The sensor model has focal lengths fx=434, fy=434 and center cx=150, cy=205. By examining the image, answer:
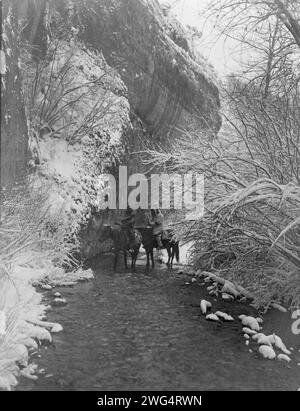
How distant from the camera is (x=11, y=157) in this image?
10539mm

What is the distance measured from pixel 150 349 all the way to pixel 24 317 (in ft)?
7.25

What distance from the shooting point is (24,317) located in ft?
23.6

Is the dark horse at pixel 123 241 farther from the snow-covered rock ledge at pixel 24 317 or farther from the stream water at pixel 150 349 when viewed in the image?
the stream water at pixel 150 349

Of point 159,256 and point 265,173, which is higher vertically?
point 265,173

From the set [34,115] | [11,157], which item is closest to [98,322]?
[11,157]

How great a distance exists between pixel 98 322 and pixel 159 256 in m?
7.73

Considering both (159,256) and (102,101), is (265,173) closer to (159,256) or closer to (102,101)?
(159,256)

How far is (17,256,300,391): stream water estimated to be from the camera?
5531mm

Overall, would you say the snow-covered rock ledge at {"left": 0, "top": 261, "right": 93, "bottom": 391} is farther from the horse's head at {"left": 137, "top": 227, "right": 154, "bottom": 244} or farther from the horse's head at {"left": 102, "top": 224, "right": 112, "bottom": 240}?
the horse's head at {"left": 137, "top": 227, "right": 154, "bottom": 244}

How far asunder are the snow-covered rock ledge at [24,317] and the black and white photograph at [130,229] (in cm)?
3

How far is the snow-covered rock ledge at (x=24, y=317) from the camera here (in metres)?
5.42

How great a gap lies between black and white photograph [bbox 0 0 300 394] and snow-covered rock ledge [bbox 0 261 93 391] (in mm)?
30

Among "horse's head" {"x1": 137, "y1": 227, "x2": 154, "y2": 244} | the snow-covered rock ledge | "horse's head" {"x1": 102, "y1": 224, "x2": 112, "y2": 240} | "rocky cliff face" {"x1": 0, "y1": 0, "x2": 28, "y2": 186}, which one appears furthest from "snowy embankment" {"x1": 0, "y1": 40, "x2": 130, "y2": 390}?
"horse's head" {"x1": 137, "y1": 227, "x2": 154, "y2": 244}

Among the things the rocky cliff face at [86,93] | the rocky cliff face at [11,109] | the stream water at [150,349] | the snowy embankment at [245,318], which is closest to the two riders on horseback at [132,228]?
the rocky cliff face at [86,93]
